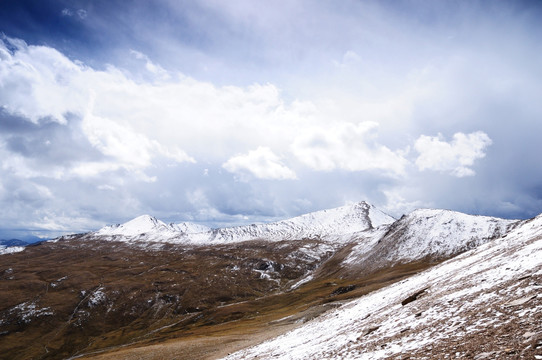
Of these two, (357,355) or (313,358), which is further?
(313,358)

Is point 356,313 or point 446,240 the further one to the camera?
point 446,240

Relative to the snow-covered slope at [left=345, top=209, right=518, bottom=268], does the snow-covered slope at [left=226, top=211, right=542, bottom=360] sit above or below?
above

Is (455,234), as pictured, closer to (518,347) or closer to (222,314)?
(222,314)

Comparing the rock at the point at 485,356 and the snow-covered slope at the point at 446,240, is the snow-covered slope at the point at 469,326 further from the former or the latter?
the snow-covered slope at the point at 446,240

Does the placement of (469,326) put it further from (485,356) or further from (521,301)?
(485,356)

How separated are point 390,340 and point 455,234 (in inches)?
7803

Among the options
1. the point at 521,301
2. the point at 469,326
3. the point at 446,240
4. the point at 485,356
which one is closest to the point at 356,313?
the point at 469,326

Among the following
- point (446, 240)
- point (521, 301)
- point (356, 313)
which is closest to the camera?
point (521, 301)

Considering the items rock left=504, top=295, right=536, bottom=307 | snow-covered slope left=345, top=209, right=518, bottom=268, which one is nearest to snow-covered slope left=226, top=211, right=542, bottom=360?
rock left=504, top=295, right=536, bottom=307

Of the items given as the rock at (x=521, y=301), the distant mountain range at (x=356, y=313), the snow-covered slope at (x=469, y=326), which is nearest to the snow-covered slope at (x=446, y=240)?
the distant mountain range at (x=356, y=313)

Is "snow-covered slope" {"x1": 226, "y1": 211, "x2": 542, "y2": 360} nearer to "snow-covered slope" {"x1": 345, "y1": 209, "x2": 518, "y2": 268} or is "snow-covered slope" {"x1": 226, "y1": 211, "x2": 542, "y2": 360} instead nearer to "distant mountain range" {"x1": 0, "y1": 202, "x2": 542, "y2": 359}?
"distant mountain range" {"x1": 0, "y1": 202, "x2": 542, "y2": 359}

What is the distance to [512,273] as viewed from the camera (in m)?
20.7

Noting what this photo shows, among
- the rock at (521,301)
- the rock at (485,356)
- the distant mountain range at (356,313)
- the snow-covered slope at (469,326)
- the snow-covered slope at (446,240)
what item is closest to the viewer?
the rock at (485,356)

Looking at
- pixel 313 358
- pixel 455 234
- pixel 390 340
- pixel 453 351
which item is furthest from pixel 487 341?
pixel 455 234
